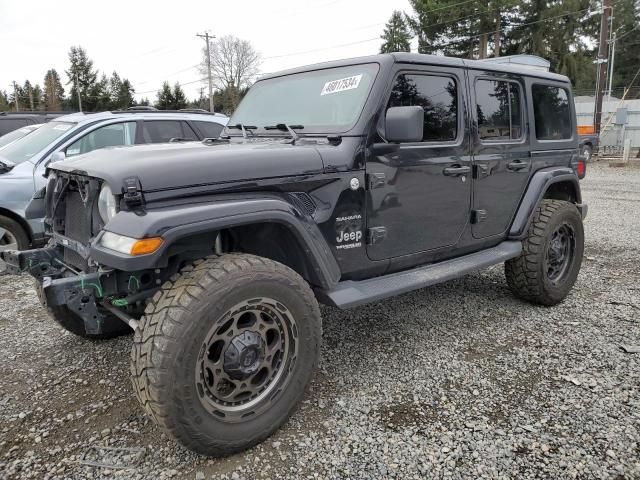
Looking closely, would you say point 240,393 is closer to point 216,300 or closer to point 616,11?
point 216,300

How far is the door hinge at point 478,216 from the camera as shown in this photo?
3770 millimetres

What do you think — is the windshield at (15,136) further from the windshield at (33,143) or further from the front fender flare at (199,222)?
the front fender flare at (199,222)

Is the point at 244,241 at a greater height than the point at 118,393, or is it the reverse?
the point at 244,241

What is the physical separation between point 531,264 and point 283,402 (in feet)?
8.67

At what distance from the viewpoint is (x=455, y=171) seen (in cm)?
352

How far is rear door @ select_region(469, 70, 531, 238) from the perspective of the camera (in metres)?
3.75

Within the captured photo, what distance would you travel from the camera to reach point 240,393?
8.18ft

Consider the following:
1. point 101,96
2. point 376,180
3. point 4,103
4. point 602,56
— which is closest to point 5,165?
point 376,180

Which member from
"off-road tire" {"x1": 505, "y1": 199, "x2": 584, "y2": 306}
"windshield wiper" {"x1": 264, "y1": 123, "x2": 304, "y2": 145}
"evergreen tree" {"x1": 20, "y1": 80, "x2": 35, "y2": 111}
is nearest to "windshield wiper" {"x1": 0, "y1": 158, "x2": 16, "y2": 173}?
"windshield wiper" {"x1": 264, "y1": 123, "x2": 304, "y2": 145}

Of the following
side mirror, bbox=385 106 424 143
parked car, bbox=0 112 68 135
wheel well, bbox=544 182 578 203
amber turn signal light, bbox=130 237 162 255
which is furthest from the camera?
parked car, bbox=0 112 68 135

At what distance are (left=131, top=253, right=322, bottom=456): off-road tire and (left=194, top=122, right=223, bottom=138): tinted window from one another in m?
4.71

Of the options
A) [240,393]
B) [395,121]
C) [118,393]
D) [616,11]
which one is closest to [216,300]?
[240,393]

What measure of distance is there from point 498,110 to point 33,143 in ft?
17.8

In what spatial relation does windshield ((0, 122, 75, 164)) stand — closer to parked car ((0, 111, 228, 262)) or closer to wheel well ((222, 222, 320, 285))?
parked car ((0, 111, 228, 262))
